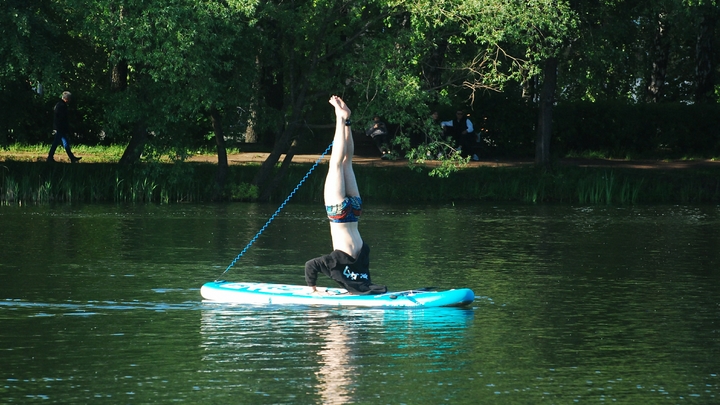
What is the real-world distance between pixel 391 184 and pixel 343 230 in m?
20.8

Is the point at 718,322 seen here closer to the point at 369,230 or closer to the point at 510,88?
the point at 369,230

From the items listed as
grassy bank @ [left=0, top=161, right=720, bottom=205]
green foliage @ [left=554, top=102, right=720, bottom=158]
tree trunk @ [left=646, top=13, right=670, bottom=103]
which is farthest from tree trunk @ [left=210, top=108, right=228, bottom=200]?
tree trunk @ [left=646, top=13, right=670, bottom=103]

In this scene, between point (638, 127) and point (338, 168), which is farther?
point (638, 127)

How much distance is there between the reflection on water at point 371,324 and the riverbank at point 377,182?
26.0ft

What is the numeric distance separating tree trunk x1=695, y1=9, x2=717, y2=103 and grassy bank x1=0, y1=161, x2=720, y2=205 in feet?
31.9

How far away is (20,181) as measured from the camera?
3406cm

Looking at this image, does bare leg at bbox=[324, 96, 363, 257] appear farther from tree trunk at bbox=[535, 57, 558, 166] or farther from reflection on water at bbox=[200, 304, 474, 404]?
tree trunk at bbox=[535, 57, 558, 166]

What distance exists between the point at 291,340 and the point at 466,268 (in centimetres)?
737

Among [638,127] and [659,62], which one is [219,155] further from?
[659,62]

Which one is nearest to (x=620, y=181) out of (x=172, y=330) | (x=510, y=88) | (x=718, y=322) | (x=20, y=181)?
(x=510, y=88)

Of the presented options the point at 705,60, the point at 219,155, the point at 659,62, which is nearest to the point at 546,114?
the point at 705,60

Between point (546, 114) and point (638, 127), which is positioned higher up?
point (546, 114)

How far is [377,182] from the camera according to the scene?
36.6m

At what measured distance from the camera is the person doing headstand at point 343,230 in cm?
1580
